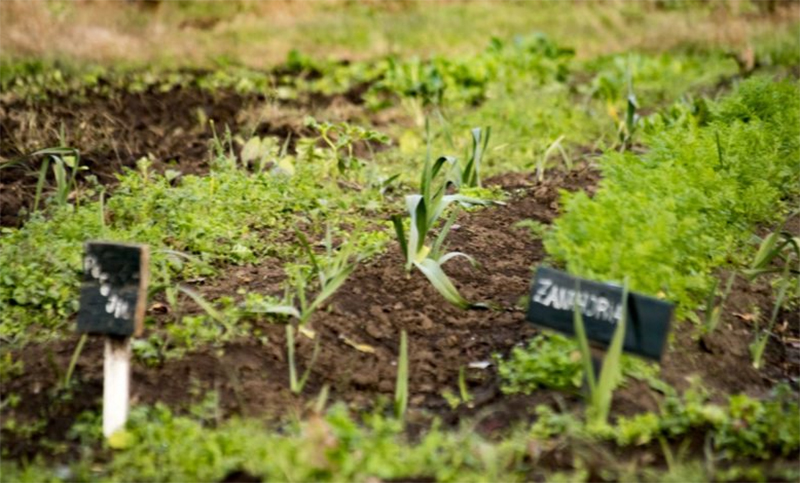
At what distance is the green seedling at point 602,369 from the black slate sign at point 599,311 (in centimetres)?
3

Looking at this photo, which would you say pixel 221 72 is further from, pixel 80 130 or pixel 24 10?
pixel 80 130

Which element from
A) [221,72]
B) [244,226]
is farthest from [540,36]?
[244,226]

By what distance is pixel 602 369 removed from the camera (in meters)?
3.99

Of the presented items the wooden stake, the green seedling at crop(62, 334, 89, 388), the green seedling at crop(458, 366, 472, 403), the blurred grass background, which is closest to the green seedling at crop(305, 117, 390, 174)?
the green seedling at crop(458, 366, 472, 403)

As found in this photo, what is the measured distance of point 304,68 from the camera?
36.7 feet

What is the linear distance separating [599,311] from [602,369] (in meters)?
0.18

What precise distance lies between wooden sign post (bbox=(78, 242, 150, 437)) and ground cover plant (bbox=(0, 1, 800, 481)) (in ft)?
0.36

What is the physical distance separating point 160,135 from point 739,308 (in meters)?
4.45

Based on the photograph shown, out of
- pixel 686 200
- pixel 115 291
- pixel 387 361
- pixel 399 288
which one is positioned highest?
pixel 686 200

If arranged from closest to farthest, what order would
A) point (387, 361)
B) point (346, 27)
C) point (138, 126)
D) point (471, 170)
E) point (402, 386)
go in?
point (402, 386), point (387, 361), point (471, 170), point (138, 126), point (346, 27)

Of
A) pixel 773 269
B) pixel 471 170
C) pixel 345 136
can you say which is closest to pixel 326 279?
pixel 773 269

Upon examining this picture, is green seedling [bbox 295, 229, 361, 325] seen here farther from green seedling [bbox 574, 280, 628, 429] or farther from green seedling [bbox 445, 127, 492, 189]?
green seedling [bbox 445, 127, 492, 189]

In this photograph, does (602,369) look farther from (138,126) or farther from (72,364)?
(138,126)

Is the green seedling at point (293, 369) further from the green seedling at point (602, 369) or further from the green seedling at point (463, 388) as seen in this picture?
the green seedling at point (602, 369)
